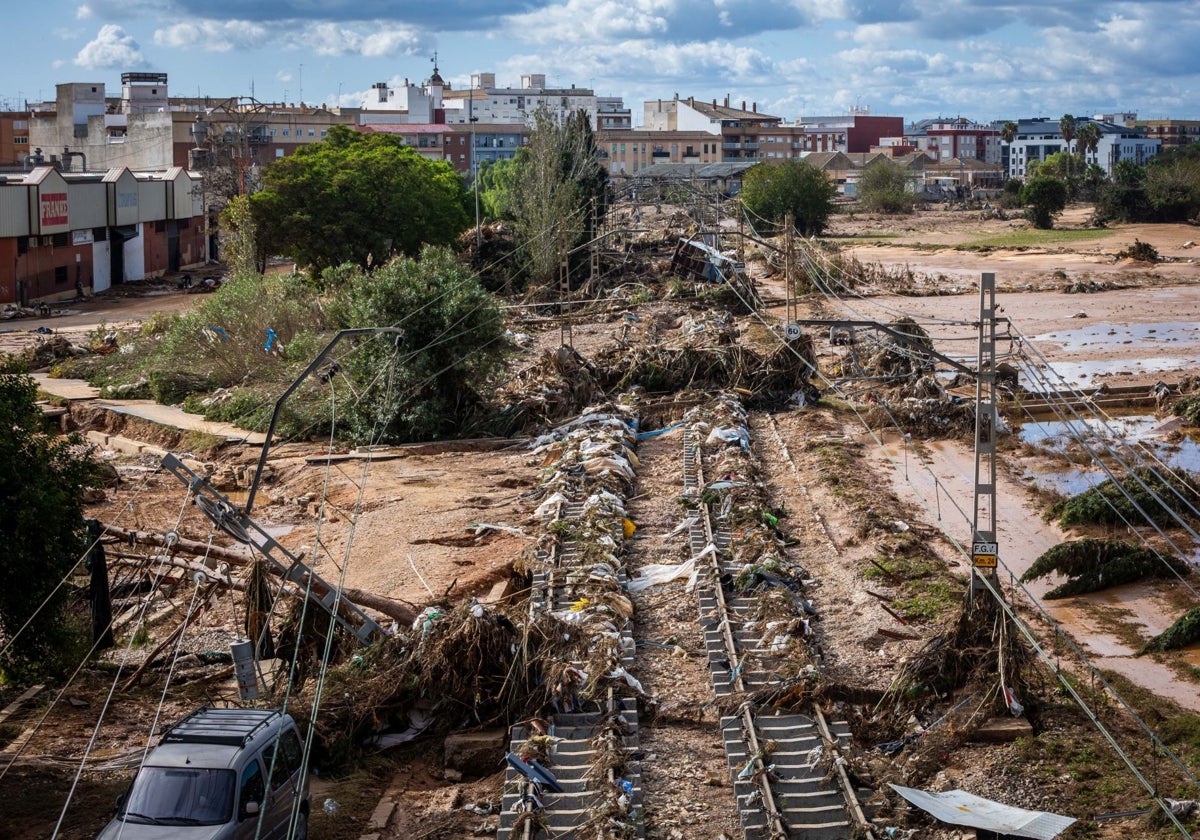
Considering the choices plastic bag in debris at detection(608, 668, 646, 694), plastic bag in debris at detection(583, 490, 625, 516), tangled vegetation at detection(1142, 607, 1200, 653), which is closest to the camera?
plastic bag in debris at detection(608, 668, 646, 694)

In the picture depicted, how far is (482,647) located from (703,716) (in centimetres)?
281

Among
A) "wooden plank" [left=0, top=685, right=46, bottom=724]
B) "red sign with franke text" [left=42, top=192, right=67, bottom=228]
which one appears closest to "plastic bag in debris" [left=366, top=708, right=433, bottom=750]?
"wooden plank" [left=0, top=685, right=46, bottom=724]

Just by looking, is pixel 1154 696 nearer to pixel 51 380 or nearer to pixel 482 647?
pixel 482 647

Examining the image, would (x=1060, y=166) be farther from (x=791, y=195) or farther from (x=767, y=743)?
(x=767, y=743)

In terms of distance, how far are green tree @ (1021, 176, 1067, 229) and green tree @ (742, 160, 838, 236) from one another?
51.7ft

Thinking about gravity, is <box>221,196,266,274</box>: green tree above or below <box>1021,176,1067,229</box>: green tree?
below

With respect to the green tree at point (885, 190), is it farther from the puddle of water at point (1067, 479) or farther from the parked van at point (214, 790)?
the parked van at point (214, 790)

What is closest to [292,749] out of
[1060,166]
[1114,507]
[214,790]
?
[214,790]

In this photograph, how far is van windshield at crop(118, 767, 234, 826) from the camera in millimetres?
11039

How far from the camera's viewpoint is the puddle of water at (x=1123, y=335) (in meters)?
47.8

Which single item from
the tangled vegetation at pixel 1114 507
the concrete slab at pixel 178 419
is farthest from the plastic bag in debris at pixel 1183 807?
the concrete slab at pixel 178 419

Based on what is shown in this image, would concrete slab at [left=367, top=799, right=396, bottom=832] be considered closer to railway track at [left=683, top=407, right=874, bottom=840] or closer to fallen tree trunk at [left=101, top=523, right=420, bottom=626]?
railway track at [left=683, top=407, right=874, bottom=840]

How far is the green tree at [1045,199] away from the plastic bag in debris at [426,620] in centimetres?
8992

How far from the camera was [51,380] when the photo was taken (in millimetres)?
41062
